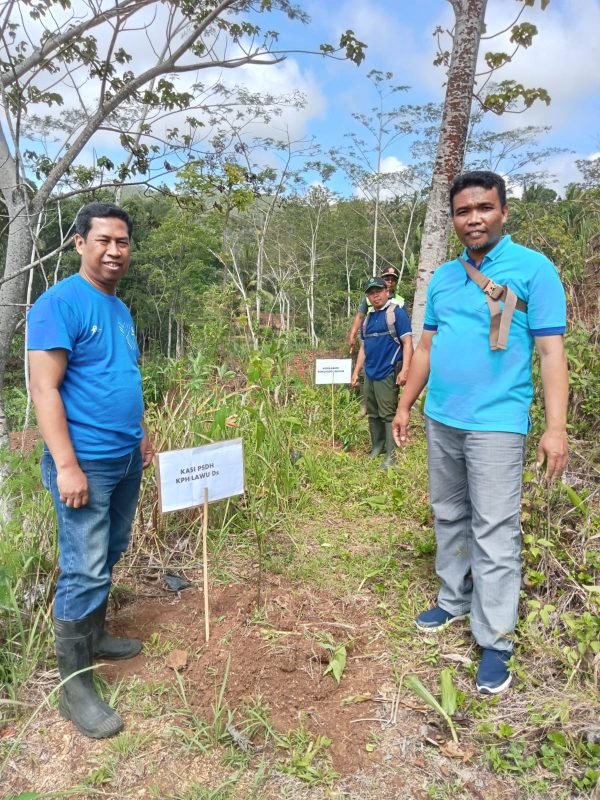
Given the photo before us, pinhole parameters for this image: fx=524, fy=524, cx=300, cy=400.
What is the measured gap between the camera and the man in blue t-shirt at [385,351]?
179 inches

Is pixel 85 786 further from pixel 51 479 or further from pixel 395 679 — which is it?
pixel 395 679

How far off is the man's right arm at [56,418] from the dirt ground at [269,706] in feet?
2.69

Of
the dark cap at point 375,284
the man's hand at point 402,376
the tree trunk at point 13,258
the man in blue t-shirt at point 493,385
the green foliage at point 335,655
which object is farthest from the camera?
the dark cap at point 375,284

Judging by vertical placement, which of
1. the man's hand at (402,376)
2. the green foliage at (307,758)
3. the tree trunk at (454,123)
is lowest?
the green foliage at (307,758)

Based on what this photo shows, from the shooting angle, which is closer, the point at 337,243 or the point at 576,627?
the point at 576,627

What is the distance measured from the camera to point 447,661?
2.12 m

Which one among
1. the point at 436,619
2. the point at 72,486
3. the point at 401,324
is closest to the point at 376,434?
the point at 401,324

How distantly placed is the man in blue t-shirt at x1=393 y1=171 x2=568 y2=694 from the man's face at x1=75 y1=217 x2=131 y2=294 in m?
1.24

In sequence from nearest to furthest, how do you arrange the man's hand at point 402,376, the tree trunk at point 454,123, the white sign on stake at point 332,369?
the man's hand at point 402,376, the tree trunk at point 454,123, the white sign on stake at point 332,369

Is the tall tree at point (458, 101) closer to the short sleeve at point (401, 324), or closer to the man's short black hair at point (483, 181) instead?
the short sleeve at point (401, 324)

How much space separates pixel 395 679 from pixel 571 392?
212 cm

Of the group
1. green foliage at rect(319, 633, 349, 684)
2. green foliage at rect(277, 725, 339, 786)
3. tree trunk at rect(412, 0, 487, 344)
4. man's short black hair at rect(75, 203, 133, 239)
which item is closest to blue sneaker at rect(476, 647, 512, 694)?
green foliage at rect(319, 633, 349, 684)

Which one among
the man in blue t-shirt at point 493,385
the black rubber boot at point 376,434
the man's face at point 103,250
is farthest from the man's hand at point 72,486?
the black rubber boot at point 376,434

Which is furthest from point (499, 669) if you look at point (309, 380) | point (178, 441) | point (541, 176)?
point (541, 176)
